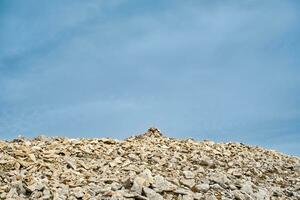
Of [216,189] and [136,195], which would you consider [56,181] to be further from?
[216,189]

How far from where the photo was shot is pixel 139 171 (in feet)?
56.1

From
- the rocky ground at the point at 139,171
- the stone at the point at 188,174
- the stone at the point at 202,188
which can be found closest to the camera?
the rocky ground at the point at 139,171

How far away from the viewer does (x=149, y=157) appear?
62.9 feet

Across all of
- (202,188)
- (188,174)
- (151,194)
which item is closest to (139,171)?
(188,174)

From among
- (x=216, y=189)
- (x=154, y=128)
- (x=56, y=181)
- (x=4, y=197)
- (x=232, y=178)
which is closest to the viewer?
(x=4, y=197)

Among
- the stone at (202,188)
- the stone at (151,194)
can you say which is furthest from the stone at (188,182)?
the stone at (151,194)

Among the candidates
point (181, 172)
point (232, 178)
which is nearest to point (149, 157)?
point (181, 172)

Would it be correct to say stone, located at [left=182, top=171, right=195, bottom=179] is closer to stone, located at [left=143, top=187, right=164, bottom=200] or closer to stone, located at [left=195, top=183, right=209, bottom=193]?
stone, located at [left=195, top=183, right=209, bottom=193]

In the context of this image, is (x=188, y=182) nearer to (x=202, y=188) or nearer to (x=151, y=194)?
(x=202, y=188)

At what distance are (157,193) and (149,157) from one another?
3632 mm

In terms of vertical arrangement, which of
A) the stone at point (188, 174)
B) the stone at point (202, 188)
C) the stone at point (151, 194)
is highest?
the stone at point (188, 174)

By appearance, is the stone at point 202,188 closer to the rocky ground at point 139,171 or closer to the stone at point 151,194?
the rocky ground at point 139,171

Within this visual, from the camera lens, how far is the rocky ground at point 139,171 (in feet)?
50.8

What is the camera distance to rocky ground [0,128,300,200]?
15477mm
